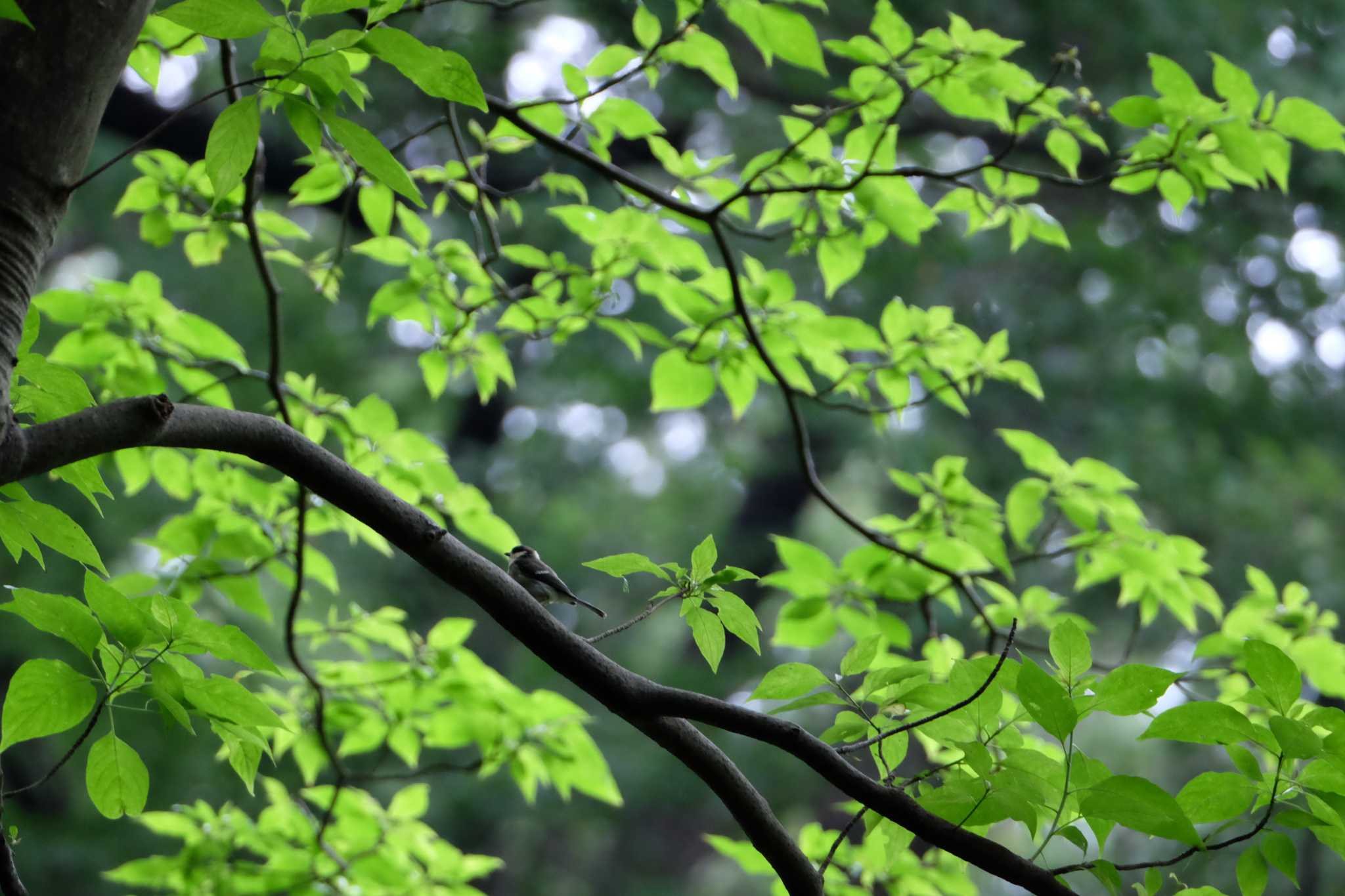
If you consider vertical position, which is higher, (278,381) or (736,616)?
(278,381)

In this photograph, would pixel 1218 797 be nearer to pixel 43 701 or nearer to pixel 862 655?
pixel 862 655

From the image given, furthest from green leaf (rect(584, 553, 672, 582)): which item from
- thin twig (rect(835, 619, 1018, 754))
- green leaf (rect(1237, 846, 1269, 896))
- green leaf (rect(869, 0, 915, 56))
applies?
green leaf (rect(869, 0, 915, 56))

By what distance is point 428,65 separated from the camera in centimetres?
110

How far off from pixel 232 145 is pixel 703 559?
71cm

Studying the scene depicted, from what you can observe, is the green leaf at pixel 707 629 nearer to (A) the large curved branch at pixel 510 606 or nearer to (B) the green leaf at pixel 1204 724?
(A) the large curved branch at pixel 510 606

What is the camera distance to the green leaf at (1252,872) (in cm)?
123

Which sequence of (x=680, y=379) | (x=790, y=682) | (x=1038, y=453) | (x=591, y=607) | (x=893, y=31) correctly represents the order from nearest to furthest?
(x=790, y=682), (x=591, y=607), (x=893, y=31), (x=680, y=379), (x=1038, y=453)

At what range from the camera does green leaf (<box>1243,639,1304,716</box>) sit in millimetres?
1212

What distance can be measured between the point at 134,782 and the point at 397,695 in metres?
1.23

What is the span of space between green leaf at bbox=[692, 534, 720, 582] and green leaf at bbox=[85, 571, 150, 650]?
66cm

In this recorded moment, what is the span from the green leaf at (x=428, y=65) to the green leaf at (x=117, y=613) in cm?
58

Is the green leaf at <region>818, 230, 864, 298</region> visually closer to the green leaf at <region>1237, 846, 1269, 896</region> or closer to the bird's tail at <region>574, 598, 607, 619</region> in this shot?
the bird's tail at <region>574, 598, 607, 619</region>

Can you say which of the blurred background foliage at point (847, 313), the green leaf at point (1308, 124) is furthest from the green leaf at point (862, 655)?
the blurred background foliage at point (847, 313)

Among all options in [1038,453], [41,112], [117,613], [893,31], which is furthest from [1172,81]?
[117,613]
